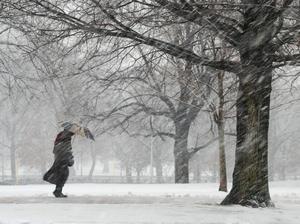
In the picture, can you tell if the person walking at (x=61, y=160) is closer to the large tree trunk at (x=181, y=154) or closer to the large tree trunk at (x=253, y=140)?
the large tree trunk at (x=253, y=140)

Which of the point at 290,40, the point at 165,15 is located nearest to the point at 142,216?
the point at 165,15

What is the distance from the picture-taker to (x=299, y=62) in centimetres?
1098

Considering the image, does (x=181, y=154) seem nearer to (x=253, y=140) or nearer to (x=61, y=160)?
(x=61, y=160)

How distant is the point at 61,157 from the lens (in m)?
12.9

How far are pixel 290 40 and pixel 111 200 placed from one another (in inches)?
204

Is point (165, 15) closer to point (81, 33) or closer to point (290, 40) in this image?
point (81, 33)

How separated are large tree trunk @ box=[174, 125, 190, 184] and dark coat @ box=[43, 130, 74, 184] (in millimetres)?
12290

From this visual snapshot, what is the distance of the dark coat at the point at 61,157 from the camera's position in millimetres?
12977

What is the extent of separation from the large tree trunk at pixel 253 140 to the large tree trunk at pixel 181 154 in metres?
14.1

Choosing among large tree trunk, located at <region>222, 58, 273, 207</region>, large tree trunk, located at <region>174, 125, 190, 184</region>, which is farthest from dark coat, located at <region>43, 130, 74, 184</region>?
large tree trunk, located at <region>174, 125, 190, 184</region>

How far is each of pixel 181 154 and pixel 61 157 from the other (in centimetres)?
1289

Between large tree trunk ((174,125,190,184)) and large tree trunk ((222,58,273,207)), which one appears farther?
large tree trunk ((174,125,190,184))

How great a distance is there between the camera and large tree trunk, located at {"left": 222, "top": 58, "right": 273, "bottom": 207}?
422 inches

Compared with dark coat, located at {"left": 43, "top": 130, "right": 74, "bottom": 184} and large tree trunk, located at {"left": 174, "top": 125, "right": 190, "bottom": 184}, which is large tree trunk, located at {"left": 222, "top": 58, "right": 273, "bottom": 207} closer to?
dark coat, located at {"left": 43, "top": 130, "right": 74, "bottom": 184}
